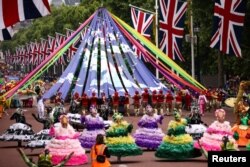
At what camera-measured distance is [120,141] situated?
2039 cm

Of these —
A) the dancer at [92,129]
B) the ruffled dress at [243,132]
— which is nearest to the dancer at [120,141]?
the dancer at [92,129]

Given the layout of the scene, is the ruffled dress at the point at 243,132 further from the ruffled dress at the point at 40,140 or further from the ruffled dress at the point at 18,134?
the ruffled dress at the point at 18,134

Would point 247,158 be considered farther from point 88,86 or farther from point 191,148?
point 88,86

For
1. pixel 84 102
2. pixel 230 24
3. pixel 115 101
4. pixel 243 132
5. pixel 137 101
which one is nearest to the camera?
pixel 243 132

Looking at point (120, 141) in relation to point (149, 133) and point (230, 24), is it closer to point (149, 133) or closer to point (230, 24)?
point (149, 133)

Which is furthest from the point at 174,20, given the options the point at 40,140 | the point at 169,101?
the point at 40,140

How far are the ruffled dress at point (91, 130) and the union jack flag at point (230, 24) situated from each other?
37.3 feet

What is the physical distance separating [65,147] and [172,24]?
21.0m

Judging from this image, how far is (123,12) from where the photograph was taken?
78938 mm

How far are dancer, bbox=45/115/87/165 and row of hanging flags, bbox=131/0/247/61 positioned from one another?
1339 cm

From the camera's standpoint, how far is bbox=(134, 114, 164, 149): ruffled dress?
22.7 meters

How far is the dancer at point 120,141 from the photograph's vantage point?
2036 centimetres

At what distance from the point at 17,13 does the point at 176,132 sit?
5.71m

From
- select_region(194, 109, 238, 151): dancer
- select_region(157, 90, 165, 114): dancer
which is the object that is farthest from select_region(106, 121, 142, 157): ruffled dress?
select_region(157, 90, 165, 114): dancer
